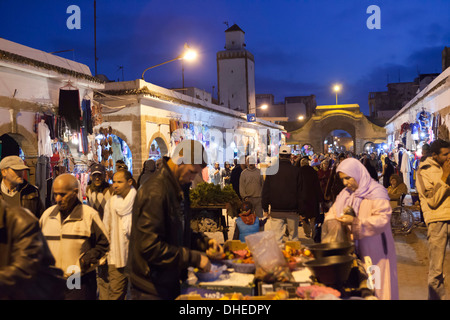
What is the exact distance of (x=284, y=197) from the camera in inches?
302

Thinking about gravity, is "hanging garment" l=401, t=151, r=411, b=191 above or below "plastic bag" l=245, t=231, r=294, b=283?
above

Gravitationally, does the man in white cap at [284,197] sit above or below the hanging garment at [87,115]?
below

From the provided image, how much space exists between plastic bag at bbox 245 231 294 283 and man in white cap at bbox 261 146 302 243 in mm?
3682

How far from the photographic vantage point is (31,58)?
10.2 metres

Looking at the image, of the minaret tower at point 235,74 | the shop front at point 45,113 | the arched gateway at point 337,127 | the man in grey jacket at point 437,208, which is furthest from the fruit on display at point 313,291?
the arched gateway at point 337,127

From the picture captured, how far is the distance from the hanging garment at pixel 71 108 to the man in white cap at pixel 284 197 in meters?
6.04

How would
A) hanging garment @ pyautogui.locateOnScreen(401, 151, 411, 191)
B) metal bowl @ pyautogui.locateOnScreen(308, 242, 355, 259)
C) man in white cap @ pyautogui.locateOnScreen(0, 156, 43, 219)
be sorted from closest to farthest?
metal bowl @ pyautogui.locateOnScreen(308, 242, 355, 259) < man in white cap @ pyautogui.locateOnScreen(0, 156, 43, 219) < hanging garment @ pyautogui.locateOnScreen(401, 151, 411, 191)

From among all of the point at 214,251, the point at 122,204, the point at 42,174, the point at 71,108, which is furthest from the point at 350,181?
the point at 71,108

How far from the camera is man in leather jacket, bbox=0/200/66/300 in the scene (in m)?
2.37

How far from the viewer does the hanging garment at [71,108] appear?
11117mm

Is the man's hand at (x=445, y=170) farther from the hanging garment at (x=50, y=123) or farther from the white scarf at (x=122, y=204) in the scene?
the hanging garment at (x=50, y=123)

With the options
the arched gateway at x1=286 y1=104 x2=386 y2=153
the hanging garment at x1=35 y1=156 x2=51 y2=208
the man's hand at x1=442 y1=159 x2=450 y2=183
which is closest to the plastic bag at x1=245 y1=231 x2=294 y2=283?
the man's hand at x1=442 y1=159 x2=450 y2=183

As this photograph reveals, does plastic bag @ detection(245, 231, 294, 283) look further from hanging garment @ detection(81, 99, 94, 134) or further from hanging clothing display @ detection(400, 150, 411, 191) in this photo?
hanging clothing display @ detection(400, 150, 411, 191)
